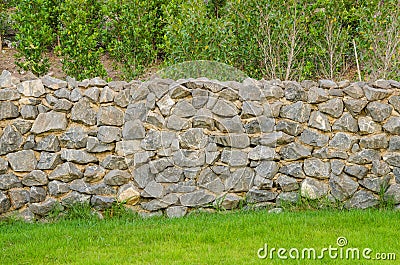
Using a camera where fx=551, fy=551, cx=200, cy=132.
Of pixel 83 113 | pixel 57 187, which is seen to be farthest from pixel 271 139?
pixel 57 187

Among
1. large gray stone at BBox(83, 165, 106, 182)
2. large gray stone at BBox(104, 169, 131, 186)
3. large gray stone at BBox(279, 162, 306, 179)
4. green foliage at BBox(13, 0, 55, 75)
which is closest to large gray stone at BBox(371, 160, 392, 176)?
large gray stone at BBox(279, 162, 306, 179)

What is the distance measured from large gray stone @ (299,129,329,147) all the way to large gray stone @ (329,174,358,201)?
39 centimetres

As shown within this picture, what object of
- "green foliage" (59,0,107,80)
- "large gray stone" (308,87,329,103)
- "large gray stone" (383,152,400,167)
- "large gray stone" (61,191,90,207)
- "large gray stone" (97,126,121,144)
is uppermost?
"green foliage" (59,0,107,80)

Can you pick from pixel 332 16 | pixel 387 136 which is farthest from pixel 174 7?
pixel 387 136

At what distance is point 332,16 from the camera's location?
851 cm

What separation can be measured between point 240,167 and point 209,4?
484 cm

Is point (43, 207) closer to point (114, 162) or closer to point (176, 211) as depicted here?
point (114, 162)

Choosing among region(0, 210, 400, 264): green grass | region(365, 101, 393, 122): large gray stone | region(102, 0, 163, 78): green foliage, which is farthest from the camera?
region(102, 0, 163, 78): green foliage

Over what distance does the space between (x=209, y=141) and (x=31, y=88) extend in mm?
2054

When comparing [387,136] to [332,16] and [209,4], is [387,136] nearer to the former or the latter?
[332,16]

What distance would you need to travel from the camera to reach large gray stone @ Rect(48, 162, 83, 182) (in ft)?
19.8

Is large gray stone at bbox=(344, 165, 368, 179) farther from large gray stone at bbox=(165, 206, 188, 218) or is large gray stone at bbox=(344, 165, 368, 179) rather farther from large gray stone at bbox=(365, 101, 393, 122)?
large gray stone at bbox=(165, 206, 188, 218)

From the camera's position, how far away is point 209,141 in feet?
20.1

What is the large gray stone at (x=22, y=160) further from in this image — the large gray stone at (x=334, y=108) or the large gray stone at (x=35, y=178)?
the large gray stone at (x=334, y=108)
